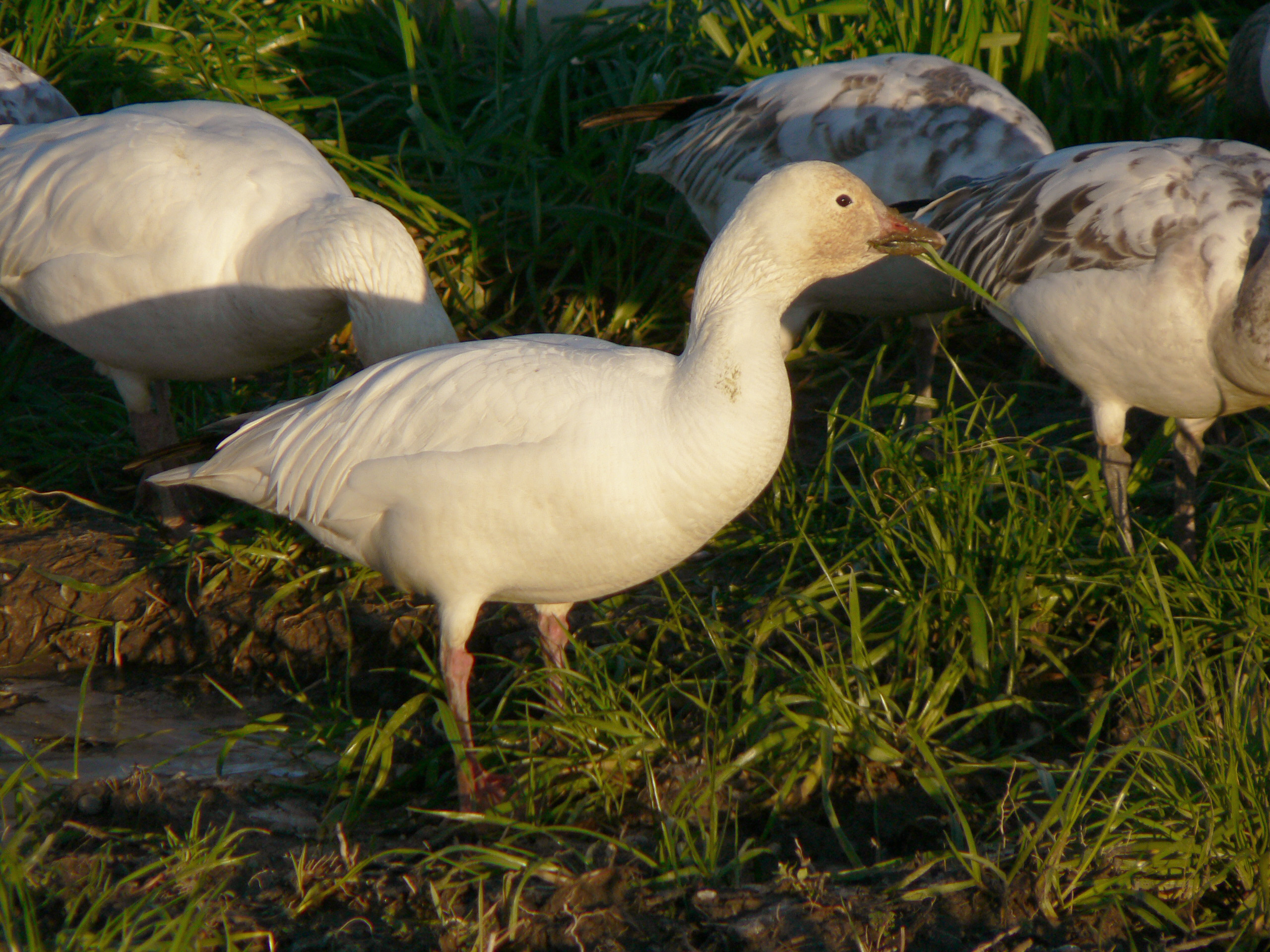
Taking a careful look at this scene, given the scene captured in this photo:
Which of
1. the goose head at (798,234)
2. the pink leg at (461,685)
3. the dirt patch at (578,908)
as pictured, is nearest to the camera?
the dirt patch at (578,908)

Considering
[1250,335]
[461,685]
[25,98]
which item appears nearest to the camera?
[461,685]

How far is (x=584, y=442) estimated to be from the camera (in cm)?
294

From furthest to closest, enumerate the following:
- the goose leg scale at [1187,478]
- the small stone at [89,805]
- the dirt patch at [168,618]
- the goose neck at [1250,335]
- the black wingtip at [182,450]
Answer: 1. the dirt patch at [168,618]
2. the black wingtip at [182,450]
3. the goose leg scale at [1187,478]
4. the goose neck at [1250,335]
5. the small stone at [89,805]

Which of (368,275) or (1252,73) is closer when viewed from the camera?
(368,275)

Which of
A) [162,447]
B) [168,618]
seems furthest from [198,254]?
[168,618]

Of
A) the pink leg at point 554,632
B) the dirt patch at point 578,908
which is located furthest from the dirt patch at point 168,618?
the dirt patch at point 578,908

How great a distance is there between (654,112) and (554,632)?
104 inches

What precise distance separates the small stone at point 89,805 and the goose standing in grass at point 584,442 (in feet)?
2.85

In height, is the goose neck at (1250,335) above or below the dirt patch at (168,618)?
above

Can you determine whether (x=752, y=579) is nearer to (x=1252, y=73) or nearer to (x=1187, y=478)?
(x=1187, y=478)

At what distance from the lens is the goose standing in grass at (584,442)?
9.53 ft

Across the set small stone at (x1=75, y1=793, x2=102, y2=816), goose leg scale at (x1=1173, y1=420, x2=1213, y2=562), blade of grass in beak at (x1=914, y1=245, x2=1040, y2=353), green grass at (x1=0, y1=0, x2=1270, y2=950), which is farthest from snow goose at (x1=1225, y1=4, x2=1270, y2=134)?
small stone at (x1=75, y1=793, x2=102, y2=816)

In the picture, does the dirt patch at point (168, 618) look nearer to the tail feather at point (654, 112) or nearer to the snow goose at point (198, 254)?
the snow goose at point (198, 254)

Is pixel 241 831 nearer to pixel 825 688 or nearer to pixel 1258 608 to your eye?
pixel 825 688
